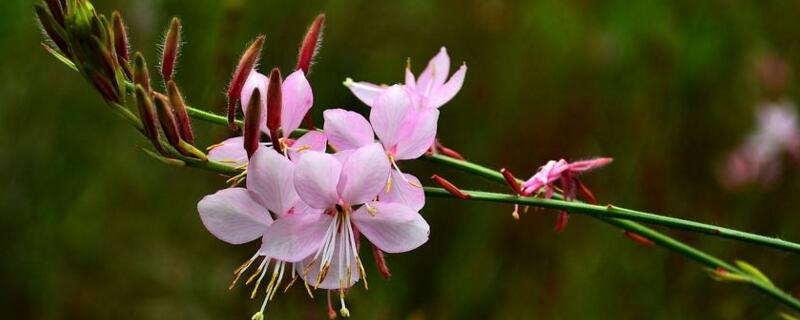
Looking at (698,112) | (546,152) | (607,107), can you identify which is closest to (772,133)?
(698,112)

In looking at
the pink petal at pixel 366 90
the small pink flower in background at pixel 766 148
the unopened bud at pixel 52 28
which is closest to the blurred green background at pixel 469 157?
the small pink flower in background at pixel 766 148

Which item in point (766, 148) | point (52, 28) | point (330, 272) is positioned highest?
point (766, 148)

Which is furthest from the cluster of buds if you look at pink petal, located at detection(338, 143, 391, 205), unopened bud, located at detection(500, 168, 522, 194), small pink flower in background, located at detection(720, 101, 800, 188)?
small pink flower in background, located at detection(720, 101, 800, 188)

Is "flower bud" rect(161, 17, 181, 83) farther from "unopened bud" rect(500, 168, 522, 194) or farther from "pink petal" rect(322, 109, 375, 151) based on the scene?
"unopened bud" rect(500, 168, 522, 194)

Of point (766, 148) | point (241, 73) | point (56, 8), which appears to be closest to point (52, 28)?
point (56, 8)

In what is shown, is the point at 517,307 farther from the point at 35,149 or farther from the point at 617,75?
the point at 35,149

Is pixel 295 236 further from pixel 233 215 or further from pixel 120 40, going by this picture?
pixel 120 40
